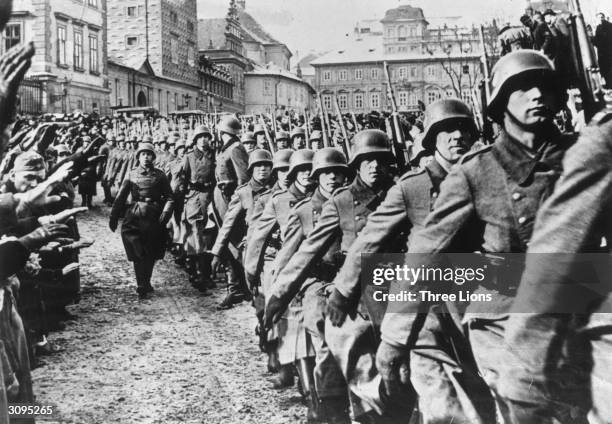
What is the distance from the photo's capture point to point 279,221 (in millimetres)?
6664

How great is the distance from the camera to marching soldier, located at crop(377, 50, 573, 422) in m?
3.12

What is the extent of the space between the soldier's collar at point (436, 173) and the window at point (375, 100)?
27.3ft

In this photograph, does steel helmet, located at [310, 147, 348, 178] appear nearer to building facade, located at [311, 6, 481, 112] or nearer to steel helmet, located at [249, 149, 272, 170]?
building facade, located at [311, 6, 481, 112]

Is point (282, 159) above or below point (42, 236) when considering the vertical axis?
above

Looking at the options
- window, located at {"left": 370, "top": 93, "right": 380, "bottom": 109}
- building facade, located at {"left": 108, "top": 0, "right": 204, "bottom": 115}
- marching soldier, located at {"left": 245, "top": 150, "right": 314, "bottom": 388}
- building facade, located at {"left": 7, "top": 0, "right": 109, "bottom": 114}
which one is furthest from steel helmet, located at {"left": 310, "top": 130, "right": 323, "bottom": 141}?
building facade, located at {"left": 108, "top": 0, "right": 204, "bottom": 115}

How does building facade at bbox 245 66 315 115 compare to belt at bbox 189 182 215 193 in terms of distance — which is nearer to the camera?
belt at bbox 189 182 215 193

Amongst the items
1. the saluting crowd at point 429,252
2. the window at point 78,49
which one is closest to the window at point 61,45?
the window at point 78,49

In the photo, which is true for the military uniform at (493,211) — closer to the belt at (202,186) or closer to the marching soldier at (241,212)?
the marching soldier at (241,212)

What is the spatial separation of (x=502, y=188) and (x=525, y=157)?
16 cm

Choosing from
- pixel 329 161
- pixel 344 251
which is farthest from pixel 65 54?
pixel 344 251

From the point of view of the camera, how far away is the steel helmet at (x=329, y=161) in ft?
18.4

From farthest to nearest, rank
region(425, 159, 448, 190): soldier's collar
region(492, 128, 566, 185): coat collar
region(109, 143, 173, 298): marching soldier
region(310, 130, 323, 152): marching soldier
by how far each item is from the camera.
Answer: region(310, 130, 323, 152): marching soldier → region(109, 143, 173, 298): marching soldier → region(425, 159, 448, 190): soldier's collar → region(492, 128, 566, 185): coat collar

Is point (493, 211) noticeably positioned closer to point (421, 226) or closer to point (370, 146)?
point (421, 226)

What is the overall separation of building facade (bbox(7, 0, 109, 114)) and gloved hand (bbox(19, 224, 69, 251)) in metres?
22.8
